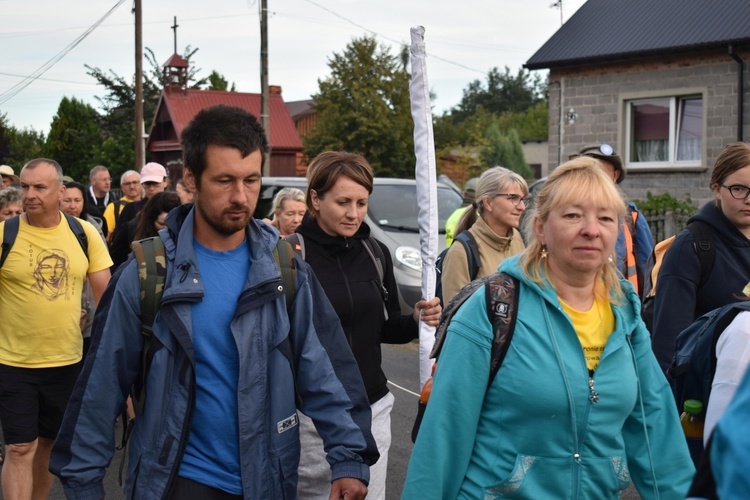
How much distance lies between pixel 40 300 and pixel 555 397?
382cm

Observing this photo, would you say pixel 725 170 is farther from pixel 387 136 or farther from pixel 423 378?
pixel 387 136

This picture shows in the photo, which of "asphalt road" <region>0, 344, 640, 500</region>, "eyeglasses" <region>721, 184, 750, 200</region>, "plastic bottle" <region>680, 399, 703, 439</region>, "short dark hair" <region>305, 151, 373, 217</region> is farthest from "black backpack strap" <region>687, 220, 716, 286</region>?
"asphalt road" <region>0, 344, 640, 500</region>

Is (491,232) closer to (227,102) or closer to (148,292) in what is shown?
(148,292)

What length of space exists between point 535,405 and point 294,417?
0.87m

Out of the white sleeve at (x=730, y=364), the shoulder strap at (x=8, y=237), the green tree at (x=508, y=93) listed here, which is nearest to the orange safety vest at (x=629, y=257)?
the white sleeve at (x=730, y=364)

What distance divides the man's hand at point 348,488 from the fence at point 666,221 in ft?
46.6

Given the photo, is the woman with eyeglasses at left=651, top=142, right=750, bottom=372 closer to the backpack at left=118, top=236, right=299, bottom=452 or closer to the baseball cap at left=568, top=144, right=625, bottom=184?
the backpack at left=118, top=236, right=299, bottom=452

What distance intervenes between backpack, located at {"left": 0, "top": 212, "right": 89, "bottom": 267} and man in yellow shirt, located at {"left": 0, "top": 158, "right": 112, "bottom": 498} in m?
0.02

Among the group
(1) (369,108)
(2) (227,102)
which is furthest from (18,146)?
(1) (369,108)

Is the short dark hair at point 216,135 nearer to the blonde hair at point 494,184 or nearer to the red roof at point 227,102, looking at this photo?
the blonde hair at point 494,184

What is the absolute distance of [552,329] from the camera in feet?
9.12

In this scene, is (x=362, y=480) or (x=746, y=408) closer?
(x=746, y=408)

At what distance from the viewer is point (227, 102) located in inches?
2085

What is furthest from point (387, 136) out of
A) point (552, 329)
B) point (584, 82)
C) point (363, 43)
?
point (552, 329)
